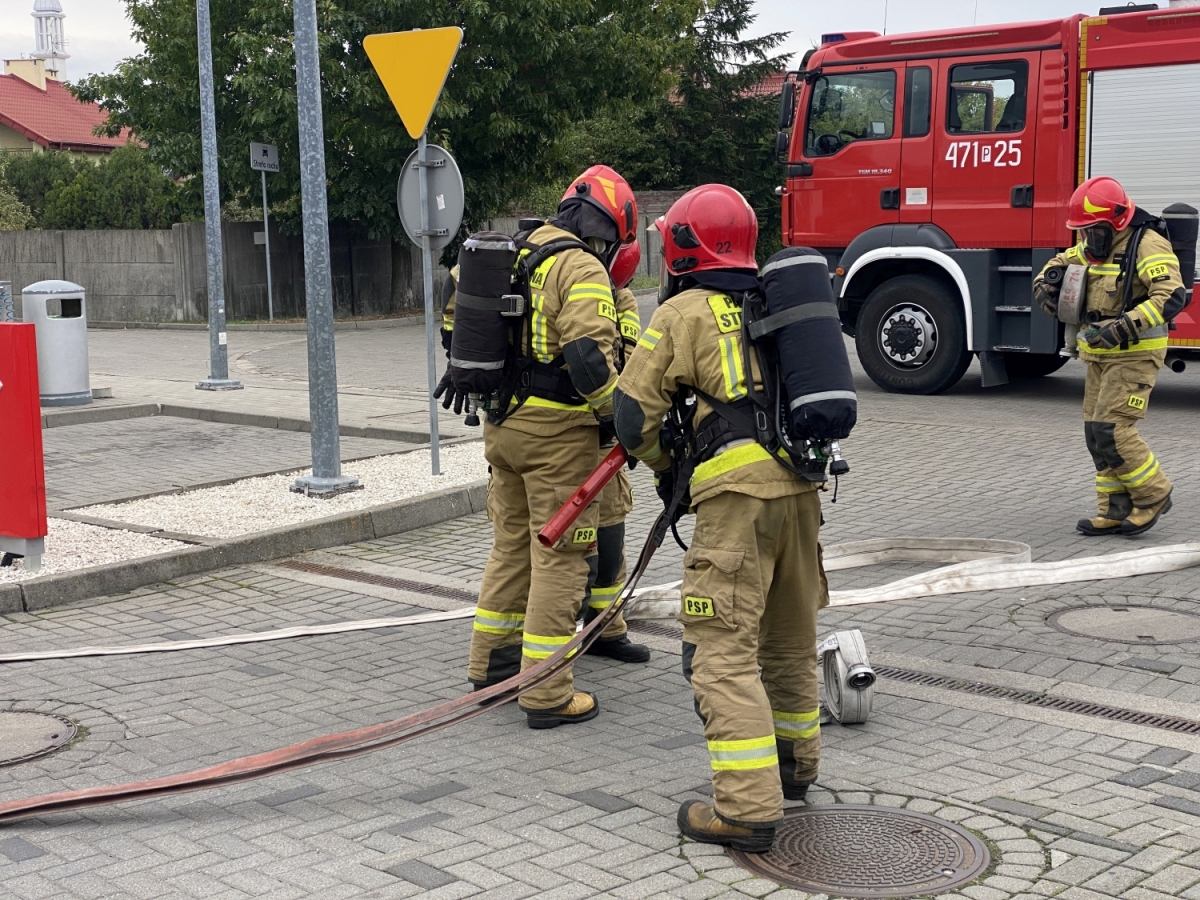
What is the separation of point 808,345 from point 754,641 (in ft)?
2.78

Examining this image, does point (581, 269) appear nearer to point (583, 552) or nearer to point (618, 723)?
point (583, 552)

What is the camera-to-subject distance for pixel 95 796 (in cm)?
432

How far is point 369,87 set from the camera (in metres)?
23.1

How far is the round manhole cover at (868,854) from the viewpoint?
3.77 m

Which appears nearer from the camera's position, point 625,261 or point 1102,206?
point 625,261

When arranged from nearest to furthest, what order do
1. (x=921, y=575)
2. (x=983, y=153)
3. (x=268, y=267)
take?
(x=921, y=575), (x=983, y=153), (x=268, y=267)

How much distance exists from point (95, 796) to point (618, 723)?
1.77 meters

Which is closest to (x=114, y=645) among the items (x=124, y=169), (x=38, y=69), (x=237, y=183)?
(x=237, y=183)


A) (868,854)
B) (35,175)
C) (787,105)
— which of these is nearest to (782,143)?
(787,105)

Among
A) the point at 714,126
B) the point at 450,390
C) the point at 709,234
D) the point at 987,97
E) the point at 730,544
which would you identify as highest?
the point at 714,126

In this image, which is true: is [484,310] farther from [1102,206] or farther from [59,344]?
[59,344]

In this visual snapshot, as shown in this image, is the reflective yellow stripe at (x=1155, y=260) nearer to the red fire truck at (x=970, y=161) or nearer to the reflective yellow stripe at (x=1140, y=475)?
the reflective yellow stripe at (x=1140, y=475)

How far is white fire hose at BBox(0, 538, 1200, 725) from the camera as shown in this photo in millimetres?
6254

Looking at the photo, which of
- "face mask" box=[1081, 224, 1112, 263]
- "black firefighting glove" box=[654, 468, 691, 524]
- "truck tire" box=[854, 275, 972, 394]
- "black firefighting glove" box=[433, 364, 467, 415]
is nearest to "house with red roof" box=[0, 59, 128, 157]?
"truck tire" box=[854, 275, 972, 394]
